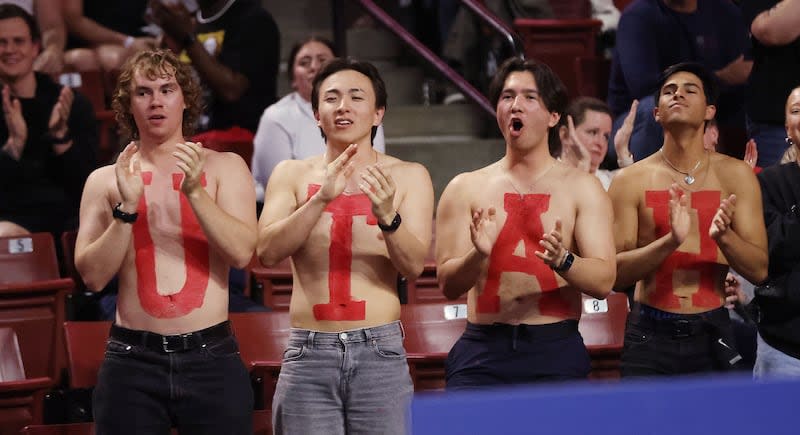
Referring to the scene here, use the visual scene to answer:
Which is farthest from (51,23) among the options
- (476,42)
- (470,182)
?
(470,182)

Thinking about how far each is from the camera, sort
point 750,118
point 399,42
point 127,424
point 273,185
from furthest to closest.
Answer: point 399,42 → point 750,118 → point 273,185 → point 127,424

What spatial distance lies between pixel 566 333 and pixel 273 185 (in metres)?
1.06

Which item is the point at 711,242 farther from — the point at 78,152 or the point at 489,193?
the point at 78,152

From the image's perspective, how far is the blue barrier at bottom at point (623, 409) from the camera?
92.7 inches

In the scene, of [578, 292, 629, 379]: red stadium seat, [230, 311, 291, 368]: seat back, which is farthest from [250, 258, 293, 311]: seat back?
[578, 292, 629, 379]: red stadium seat

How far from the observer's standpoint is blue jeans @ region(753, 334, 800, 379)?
4.39 meters

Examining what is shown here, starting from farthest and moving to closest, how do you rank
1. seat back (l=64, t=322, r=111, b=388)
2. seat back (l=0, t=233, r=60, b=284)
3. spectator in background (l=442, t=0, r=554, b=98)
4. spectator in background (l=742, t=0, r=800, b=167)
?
spectator in background (l=442, t=0, r=554, b=98) < spectator in background (l=742, t=0, r=800, b=167) < seat back (l=0, t=233, r=60, b=284) < seat back (l=64, t=322, r=111, b=388)

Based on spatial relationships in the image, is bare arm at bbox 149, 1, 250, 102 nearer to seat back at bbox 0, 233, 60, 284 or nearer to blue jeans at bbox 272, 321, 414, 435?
seat back at bbox 0, 233, 60, 284

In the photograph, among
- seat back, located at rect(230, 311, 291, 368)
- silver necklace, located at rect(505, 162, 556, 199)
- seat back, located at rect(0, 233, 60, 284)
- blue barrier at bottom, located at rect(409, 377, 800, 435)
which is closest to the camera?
blue barrier at bottom, located at rect(409, 377, 800, 435)

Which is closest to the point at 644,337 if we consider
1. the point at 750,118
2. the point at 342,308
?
the point at 342,308

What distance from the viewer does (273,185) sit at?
4.27 m

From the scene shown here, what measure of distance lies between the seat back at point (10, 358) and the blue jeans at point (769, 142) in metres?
3.34

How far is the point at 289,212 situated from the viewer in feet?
13.8

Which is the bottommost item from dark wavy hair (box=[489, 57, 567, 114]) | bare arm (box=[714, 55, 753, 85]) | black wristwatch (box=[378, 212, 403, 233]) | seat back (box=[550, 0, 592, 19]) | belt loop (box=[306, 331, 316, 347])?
belt loop (box=[306, 331, 316, 347])
